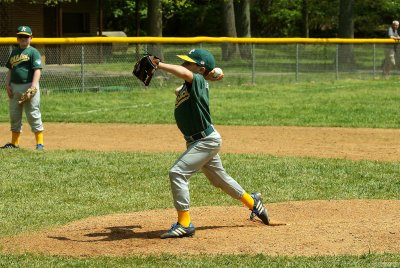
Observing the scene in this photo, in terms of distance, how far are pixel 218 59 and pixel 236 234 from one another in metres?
19.4

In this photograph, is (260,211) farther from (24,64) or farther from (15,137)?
(15,137)

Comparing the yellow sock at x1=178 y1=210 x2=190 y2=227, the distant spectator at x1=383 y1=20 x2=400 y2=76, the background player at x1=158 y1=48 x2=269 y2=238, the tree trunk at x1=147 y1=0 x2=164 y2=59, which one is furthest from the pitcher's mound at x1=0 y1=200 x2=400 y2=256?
the distant spectator at x1=383 y1=20 x2=400 y2=76

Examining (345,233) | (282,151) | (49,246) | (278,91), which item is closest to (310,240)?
(345,233)

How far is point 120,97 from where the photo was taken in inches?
915

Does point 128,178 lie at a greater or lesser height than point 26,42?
lesser

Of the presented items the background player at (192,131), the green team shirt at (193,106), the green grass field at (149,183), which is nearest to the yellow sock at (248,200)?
the background player at (192,131)

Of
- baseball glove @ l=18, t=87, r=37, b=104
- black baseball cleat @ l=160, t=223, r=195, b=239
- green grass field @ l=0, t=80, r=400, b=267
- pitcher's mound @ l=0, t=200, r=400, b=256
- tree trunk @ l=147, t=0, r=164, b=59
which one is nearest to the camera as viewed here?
green grass field @ l=0, t=80, r=400, b=267

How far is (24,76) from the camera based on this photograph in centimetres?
1377

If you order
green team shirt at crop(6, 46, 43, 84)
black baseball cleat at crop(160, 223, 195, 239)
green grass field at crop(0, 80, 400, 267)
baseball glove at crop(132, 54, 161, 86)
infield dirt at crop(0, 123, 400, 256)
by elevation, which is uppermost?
baseball glove at crop(132, 54, 161, 86)

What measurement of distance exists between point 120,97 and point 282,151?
30.9 feet

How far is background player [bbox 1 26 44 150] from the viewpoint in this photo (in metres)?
13.6

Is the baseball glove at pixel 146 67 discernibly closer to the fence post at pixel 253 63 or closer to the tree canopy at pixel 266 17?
the fence post at pixel 253 63

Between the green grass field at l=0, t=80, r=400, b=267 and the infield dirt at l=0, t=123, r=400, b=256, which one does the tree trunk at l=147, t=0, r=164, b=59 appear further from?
the infield dirt at l=0, t=123, r=400, b=256

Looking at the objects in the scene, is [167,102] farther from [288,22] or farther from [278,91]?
[288,22]
